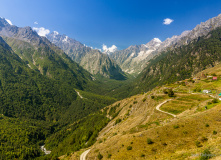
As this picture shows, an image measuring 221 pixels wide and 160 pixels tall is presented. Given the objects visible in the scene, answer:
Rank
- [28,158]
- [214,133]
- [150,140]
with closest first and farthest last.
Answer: [214,133], [150,140], [28,158]

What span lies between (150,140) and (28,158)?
176 metres

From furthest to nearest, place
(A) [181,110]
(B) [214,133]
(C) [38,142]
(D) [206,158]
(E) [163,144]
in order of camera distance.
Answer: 1. (C) [38,142]
2. (A) [181,110]
3. (E) [163,144]
4. (B) [214,133]
5. (D) [206,158]

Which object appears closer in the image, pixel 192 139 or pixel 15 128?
pixel 192 139

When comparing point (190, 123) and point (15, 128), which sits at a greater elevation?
point (190, 123)

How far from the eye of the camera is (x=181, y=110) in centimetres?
6197

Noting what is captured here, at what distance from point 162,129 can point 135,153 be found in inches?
581

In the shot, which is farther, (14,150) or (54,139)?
(54,139)

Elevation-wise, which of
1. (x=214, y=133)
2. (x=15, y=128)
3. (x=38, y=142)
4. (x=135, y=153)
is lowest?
(x=38, y=142)

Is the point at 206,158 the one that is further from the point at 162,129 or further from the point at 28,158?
the point at 28,158

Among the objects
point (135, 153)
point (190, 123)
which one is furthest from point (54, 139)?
point (190, 123)

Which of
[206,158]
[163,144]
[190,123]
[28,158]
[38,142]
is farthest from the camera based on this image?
[38,142]

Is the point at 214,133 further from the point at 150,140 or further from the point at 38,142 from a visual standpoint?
the point at 38,142

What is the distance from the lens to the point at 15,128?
190125mm

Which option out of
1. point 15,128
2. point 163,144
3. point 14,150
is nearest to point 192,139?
point 163,144
